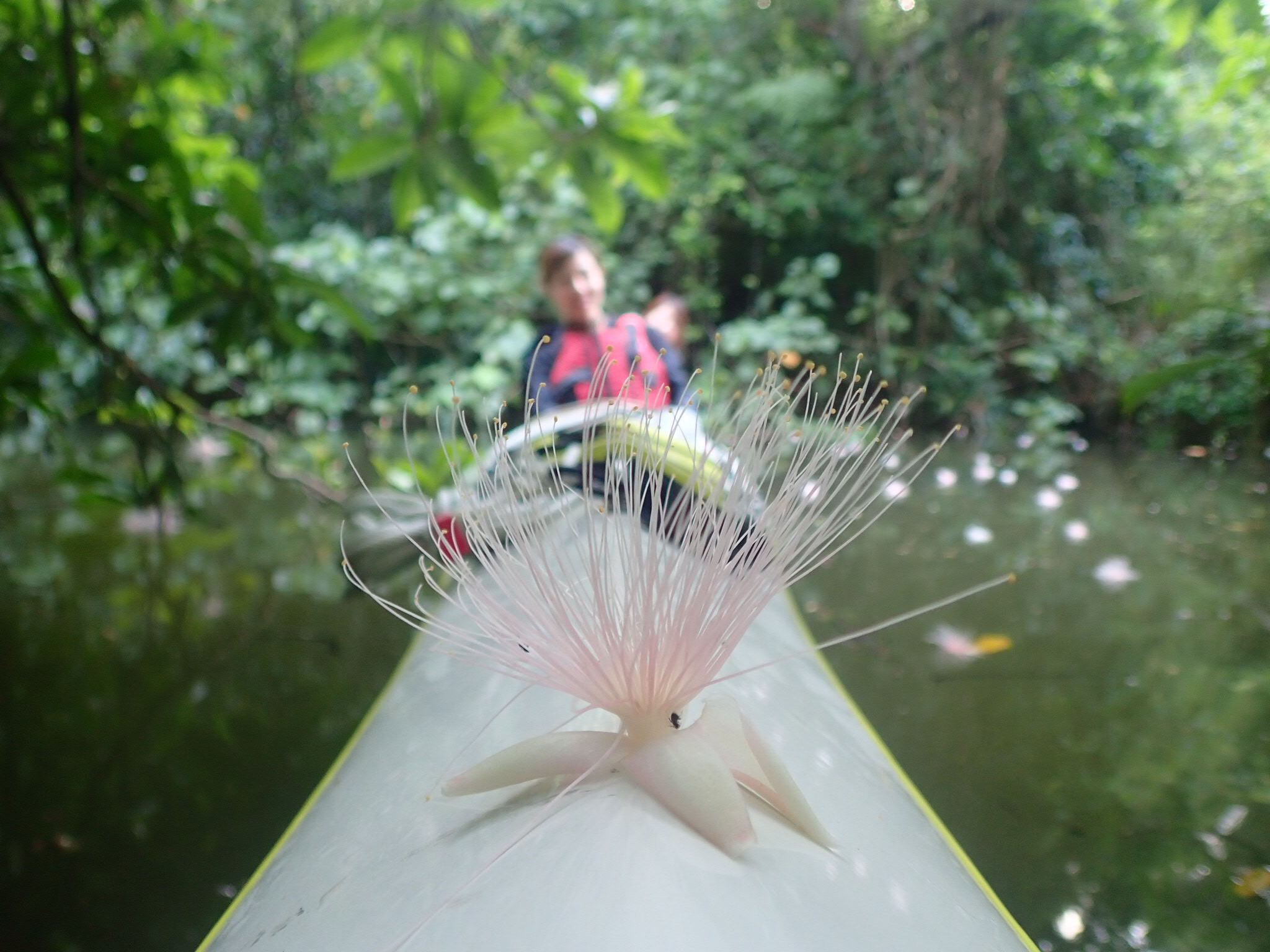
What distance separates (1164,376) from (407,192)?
91cm

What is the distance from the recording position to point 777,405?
0.42 m

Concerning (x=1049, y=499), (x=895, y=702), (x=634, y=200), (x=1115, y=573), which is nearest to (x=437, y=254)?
(x=634, y=200)

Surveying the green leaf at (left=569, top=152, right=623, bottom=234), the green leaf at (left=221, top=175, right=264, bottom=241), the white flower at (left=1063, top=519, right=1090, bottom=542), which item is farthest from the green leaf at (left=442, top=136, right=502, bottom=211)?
the white flower at (left=1063, top=519, right=1090, bottom=542)

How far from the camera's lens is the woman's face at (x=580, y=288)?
53.1 inches

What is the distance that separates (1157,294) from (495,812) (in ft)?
7.02

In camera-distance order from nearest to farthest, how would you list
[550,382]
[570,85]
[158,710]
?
1. [158,710]
2. [570,85]
3. [550,382]

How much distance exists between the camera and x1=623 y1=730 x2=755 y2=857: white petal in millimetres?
297

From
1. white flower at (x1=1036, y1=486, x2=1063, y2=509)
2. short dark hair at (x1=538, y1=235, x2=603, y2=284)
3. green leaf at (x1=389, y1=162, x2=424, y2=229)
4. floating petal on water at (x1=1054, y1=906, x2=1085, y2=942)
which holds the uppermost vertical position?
green leaf at (x1=389, y1=162, x2=424, y2=229)

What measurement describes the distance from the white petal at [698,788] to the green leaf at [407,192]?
0.96 m

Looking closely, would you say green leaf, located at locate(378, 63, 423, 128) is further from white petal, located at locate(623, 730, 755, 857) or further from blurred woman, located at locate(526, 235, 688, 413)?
white petal, located at locate(623, 730, 755, 857)

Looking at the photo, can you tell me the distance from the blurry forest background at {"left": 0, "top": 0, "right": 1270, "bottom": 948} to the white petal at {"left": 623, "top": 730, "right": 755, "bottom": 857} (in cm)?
22

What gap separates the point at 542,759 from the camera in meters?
0.34

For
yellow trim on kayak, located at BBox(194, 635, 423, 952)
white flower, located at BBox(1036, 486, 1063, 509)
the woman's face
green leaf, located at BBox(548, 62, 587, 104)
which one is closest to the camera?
yellow trim on kayak, located at BBox(194, 635, 423, 952)

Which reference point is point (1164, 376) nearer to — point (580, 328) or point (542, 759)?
point (542, 759)
